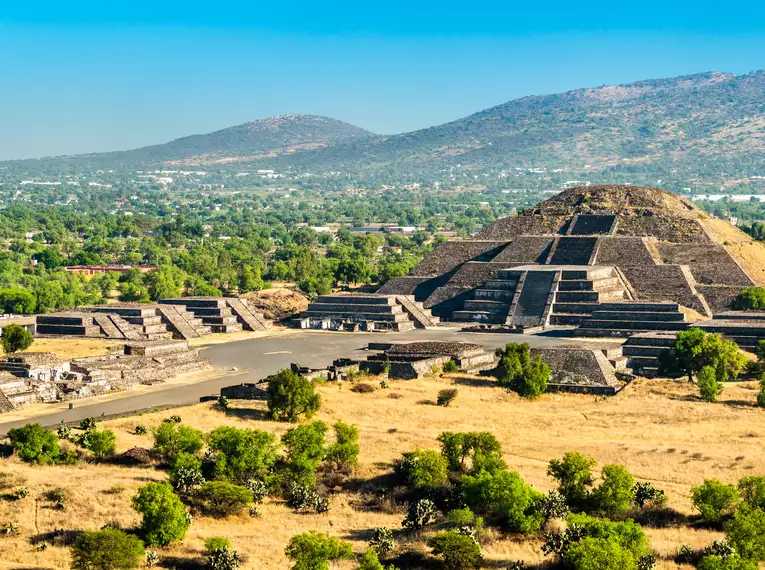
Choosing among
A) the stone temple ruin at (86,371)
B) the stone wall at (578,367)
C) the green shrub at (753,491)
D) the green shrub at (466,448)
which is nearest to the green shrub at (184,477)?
the green shrub at (466,448)

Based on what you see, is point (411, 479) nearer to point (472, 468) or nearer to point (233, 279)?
point (472, 468)

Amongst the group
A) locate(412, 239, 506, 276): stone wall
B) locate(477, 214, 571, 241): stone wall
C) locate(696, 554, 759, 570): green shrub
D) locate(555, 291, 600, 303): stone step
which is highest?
locate(477, 214, 571, 241): stone wall

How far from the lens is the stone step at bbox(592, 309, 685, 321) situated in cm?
8115

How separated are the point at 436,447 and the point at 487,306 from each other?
4679 centimetres

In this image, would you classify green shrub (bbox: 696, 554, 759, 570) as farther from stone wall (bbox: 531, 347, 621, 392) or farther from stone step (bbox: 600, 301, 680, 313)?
stone step (bbox: 600, 301, 680, 313)

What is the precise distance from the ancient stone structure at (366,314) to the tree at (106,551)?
57213 mm

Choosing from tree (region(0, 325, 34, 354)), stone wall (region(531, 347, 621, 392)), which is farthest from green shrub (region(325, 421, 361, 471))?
tree (region(0, 325, 34, 354))

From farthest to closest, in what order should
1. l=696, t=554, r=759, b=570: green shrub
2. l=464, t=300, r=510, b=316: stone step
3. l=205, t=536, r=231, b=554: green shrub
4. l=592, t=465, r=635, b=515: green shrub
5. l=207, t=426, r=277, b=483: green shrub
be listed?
l=464, t=300, r=510, b=316: stone step
l=207, t=426, r=277, b=483: green shrub
l=592, t=465, r=635, b=515: green shrub
l=205, t=536, r=231, b=554: green shrub
l=696, t=554, r=759, b=570: green shrub

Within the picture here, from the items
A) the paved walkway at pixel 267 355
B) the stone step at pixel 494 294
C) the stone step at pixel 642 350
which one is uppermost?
the stone step at pixel 494 294

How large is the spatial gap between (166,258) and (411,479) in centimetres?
10869

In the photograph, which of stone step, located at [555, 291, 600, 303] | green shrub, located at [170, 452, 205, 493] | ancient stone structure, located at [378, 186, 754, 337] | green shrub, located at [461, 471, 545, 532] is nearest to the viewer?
green shrub, located at [461, 471, 545, 532]

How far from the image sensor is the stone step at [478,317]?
9288cm

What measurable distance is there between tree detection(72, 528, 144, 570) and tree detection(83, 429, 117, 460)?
10.3 m

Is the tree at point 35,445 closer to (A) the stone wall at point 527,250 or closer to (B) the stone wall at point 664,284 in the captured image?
(B) the stone wall at point 664,284
